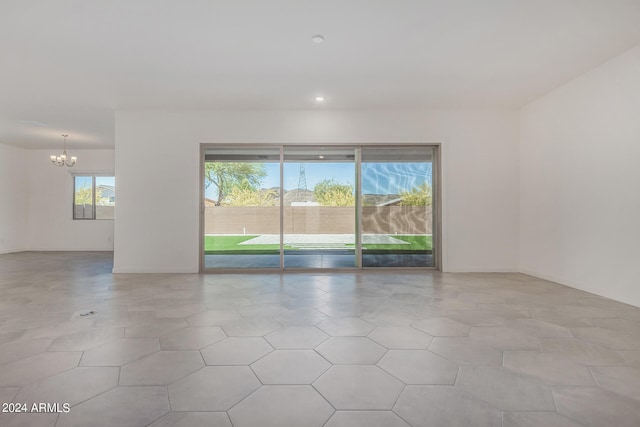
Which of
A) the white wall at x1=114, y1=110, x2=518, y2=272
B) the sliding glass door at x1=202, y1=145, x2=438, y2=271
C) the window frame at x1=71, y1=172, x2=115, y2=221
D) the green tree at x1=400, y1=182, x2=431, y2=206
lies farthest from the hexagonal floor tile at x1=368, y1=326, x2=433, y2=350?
the window frame at x1=71, y1=172, x2=115, y2=221

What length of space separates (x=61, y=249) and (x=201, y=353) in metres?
8.77

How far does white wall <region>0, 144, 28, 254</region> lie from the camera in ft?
25.0

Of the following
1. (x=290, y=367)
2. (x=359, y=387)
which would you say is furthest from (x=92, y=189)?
(x=359, y=387)

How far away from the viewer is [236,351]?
7.14 ft

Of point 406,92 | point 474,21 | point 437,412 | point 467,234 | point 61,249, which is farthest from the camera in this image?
point 61,249

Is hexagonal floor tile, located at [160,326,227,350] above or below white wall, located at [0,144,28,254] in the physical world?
below

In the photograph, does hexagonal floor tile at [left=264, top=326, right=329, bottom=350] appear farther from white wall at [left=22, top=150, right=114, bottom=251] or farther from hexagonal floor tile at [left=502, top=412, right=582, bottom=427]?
white wall at [left=22, top=150, right=114, bottom=251]

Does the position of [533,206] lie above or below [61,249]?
above

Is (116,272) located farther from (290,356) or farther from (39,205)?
(39,205)

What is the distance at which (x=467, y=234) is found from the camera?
5.12m

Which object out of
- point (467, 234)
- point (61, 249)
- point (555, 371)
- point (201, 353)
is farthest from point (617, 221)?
point (61, 249)

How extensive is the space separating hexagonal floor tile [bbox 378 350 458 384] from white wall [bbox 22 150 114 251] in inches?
347

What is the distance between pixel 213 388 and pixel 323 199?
3.98 meters

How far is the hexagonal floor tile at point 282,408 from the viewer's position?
144cm
